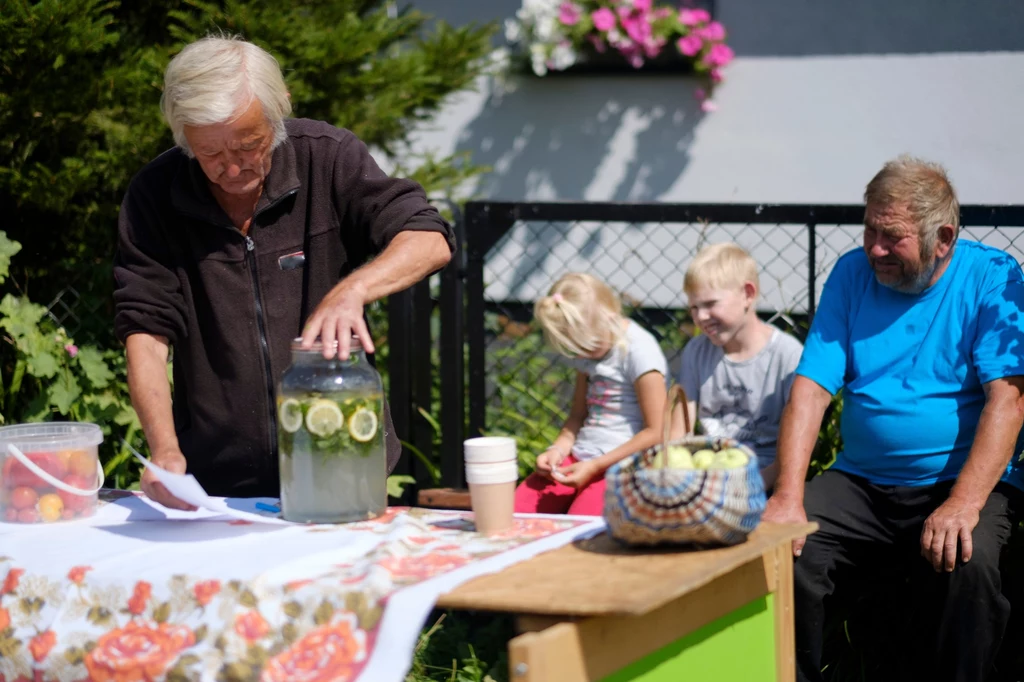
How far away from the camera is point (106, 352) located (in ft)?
15.3

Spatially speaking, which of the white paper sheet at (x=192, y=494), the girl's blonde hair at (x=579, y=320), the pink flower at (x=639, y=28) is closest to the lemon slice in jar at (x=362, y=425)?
the white paper sheet at (x=192, y=494)

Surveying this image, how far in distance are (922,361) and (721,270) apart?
702 millimetres

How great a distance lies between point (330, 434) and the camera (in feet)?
7.43

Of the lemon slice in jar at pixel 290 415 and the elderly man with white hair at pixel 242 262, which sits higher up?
the elderly man with white hair at pixel 242 262

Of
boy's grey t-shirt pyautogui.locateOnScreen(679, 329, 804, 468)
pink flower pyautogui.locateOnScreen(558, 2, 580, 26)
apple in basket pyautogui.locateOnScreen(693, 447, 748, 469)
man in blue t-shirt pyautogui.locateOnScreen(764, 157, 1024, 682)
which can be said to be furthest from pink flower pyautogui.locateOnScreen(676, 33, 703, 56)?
apple in basket pyautogui.locateOnScreen(693, 447, 748, 469)

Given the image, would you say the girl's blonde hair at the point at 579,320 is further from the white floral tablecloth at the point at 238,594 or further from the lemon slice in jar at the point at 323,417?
the lemon slice in jar at the point at 323,417

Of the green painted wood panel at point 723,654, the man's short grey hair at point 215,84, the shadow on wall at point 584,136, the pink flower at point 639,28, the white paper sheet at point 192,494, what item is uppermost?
the pink flower at point 639,28

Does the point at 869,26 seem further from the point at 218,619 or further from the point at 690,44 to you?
the point at 218,619

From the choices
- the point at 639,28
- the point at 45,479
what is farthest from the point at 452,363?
the point at 639,28

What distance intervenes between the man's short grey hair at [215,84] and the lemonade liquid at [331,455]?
0.64m

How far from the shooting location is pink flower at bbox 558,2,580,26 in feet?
20.6

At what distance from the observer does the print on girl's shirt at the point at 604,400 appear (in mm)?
3965

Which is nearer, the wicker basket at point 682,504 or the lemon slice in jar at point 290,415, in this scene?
the wicker basket at point 682,504

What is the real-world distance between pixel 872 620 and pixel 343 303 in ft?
6.89
